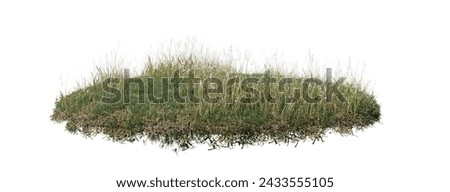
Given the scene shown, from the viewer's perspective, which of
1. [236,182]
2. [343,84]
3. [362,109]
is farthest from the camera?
[343,84]

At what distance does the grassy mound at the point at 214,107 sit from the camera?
27.9 ft

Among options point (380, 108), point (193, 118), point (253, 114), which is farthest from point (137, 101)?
point (380, 108)

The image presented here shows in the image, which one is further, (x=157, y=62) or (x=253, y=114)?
(x=157, y=62)

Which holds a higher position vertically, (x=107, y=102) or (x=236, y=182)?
(x=107, y=102)

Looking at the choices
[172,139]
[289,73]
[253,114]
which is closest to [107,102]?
[172,139]

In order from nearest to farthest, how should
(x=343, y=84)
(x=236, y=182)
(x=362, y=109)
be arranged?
1. (x=236, y=182)
2. (x=362, y=109)
3. (x=343, y=84)

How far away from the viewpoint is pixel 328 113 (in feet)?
28.8

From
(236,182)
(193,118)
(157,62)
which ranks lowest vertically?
(236,182)

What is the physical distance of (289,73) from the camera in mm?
10000

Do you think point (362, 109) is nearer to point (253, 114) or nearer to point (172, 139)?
point (253, 114)

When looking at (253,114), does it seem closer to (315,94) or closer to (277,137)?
(277,137)

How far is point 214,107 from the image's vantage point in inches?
343

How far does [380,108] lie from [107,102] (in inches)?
134

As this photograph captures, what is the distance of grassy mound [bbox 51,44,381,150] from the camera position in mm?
8500
